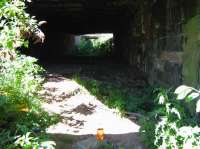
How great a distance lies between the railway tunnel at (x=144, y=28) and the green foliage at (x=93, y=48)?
136 centimetres

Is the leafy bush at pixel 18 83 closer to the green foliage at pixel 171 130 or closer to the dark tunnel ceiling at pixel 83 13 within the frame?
the green foliage at pixel 171 130

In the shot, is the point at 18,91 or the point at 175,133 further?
the point at 18,91

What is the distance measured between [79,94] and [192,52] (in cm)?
215

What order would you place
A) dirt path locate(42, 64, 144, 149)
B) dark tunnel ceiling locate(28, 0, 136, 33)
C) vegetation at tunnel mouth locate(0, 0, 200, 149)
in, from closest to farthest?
1. vegetation at tunnel mouth locate(0, 0, 200, 149)
2. dirt path locate(42, 64, 144, 149)
3. dark tunnel ceiling locate(28, 0, 136, 33)

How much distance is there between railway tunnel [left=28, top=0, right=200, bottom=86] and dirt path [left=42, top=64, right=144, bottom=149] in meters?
1.10

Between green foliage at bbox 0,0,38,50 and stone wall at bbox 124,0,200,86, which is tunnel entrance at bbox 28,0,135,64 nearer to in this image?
stone wall at bbox 124,0,200,86

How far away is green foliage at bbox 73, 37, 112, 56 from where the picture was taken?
17730 mm

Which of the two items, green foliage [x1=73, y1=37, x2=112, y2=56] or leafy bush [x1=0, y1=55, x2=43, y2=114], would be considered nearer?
leafy bush [x1=0, y1=55, x2=43, y2=114]

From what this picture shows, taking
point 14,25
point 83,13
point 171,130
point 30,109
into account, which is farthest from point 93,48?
point 14,25

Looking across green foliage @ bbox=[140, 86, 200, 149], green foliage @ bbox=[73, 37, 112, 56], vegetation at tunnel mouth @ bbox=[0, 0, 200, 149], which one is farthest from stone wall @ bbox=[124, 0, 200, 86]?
green foliage @ bbox=[73, 37, 112, 56]

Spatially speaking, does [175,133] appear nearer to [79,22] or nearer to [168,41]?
[168,41]

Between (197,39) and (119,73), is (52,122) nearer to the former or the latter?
(197,39)

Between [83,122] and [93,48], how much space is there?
14.3m

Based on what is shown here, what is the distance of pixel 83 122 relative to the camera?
5488 mm
